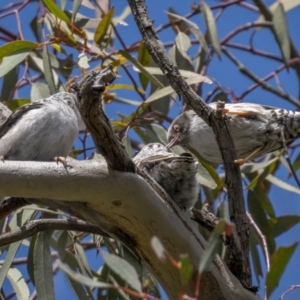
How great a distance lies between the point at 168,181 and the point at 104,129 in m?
0.73

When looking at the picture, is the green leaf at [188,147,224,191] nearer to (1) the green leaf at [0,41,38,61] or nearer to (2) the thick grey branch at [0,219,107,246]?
(2) the thick grey branch at [0,219,107,246]

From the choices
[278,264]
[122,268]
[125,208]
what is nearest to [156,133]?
[125,208]

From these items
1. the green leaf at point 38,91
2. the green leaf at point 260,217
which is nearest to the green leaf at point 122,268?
the green leaf at point 260,217

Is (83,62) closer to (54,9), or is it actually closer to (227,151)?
(54,9)

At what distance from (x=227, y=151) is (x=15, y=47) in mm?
1246

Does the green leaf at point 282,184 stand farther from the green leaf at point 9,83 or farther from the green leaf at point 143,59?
the green leaf at point 9,83

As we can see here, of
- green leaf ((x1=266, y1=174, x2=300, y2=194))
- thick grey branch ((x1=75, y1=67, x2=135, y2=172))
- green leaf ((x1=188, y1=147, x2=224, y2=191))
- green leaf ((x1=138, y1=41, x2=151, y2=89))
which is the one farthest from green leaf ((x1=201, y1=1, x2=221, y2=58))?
thick grey branch ((x1=75, y1=67, x2=135, y2=172))

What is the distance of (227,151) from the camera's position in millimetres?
2465

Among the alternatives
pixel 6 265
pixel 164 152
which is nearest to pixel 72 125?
pixel 164 152

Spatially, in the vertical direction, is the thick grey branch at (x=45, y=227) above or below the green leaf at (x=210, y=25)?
below

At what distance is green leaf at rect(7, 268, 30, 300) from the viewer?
322cm

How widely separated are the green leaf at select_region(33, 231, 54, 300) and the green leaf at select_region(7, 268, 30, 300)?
0.81 feet

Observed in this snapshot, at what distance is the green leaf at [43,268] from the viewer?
115 inches

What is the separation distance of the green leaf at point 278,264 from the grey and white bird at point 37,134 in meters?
1.20
